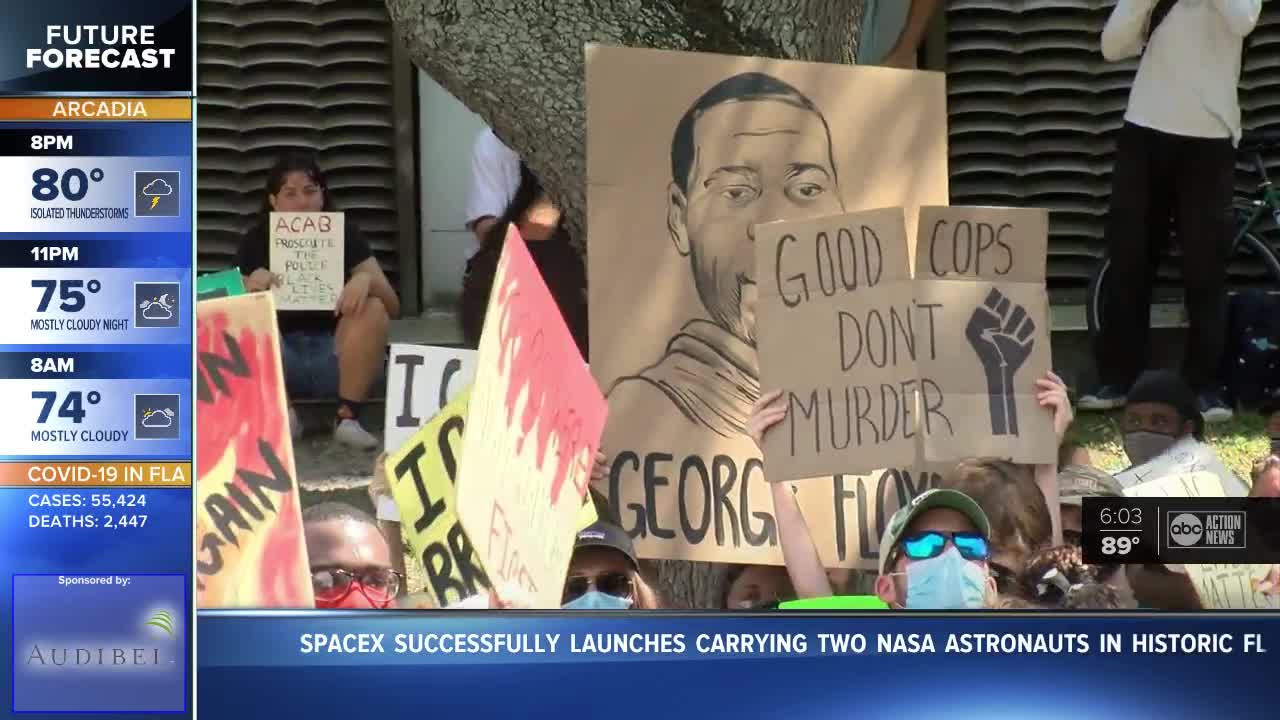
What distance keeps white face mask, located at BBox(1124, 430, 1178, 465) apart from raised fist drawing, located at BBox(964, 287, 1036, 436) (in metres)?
0.20

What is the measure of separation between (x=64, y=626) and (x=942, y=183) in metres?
1.66

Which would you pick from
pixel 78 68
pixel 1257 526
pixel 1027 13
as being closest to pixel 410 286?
pixel 78 68

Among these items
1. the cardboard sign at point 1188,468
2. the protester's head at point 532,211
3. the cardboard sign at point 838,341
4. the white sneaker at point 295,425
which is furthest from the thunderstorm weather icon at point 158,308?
the cardboard sign at point 1188,468

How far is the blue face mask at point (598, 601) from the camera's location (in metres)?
3.73

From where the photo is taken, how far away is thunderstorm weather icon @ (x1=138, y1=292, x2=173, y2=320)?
3502 millimetres

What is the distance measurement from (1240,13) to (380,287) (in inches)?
61.0

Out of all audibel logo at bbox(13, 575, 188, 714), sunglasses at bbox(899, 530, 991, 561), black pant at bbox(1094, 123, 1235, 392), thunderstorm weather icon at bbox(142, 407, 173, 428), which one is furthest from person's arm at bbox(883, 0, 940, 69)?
audibel logo at bbox(13, 575, 188, 714)

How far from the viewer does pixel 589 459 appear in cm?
376

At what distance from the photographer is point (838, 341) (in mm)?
3781

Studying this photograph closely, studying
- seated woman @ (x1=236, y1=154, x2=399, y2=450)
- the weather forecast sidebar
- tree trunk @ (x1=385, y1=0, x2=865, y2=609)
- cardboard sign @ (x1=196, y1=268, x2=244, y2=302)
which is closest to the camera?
the weather forecast sidebar

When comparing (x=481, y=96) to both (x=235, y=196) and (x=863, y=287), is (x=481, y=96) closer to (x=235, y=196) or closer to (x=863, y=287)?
(x=235, y=196)

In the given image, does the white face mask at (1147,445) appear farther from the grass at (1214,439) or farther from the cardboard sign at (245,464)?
the cardboard sign at (245,464)

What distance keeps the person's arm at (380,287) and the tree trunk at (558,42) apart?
341mm

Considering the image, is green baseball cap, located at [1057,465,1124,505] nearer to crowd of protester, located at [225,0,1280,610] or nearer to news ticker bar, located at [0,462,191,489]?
crowd of protester, located at [225,0,1280,610]
